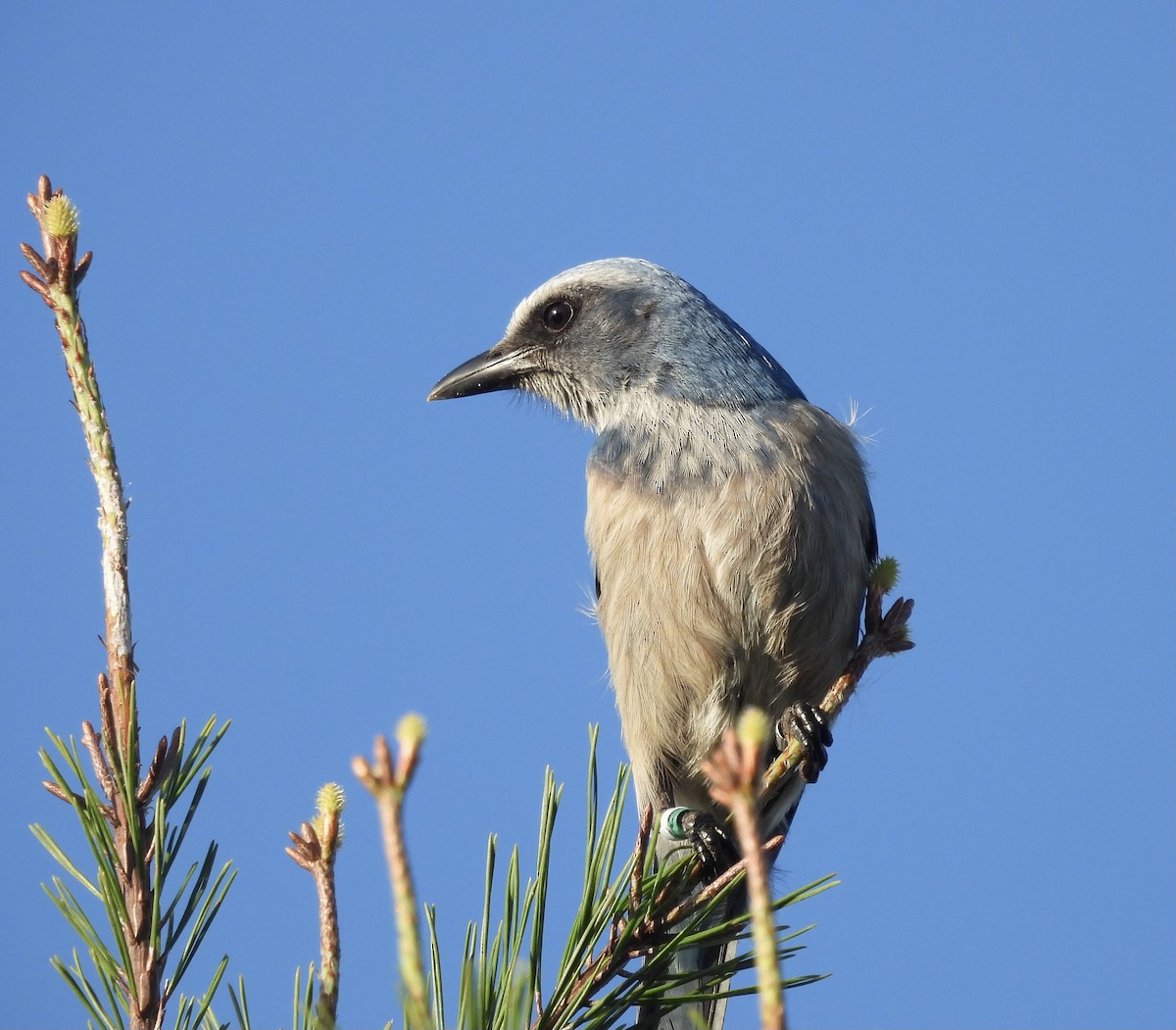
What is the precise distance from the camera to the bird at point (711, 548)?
172 inches

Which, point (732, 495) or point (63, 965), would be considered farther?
point (732, 495)

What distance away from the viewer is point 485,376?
589 cm

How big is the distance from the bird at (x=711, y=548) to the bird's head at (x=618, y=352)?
0.04 ft

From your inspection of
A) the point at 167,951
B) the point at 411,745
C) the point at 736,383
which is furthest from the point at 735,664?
the point at 411,745

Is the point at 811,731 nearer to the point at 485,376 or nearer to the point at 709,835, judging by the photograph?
the point at 709,835

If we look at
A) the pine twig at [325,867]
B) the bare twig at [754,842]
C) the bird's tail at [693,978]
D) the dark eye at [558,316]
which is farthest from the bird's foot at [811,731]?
the bare twig at [754,842]

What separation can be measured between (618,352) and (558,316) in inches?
19.7

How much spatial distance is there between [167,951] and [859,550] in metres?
3.19

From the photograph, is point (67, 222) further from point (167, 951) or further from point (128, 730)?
point (167, 951)

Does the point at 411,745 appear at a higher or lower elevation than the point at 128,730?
lower

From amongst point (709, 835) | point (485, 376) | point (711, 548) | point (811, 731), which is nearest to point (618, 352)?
point (485, 376)

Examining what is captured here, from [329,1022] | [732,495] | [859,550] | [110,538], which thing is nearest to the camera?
[329,1022]

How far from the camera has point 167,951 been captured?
2.25 meters

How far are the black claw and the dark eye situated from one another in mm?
2595
